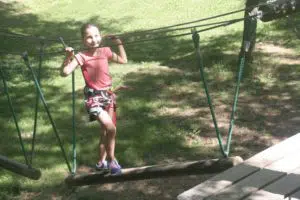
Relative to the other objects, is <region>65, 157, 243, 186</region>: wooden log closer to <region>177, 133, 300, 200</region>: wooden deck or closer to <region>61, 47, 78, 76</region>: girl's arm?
<region>177, 133, 300, 200</region>: wooden deck

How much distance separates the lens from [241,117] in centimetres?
676

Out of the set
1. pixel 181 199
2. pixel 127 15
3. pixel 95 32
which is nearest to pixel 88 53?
pixel 95 32

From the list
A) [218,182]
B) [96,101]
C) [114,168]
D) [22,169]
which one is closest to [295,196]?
[218,182]

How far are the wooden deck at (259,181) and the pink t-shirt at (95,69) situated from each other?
4.90 ft

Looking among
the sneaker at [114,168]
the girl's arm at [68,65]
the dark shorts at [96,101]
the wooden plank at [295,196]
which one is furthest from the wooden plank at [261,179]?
the girl's arm at [68,65]

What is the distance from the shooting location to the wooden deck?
303cm

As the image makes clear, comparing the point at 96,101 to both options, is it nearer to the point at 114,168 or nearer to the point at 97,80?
the point at 97,80

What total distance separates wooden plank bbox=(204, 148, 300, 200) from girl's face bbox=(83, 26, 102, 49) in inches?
71.0

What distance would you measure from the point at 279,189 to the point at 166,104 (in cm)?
444

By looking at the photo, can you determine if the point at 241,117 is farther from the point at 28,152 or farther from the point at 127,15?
the point at 127,15

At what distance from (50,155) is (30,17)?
9359mm

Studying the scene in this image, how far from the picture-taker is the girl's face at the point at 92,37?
13.9ft

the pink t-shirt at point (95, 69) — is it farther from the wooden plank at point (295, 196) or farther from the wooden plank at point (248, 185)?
the wooden plank at point (295, 196)

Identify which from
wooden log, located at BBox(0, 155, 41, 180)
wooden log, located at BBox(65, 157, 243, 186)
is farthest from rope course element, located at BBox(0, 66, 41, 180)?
wooden log, located at BBox(65, 157, 243, 186)
